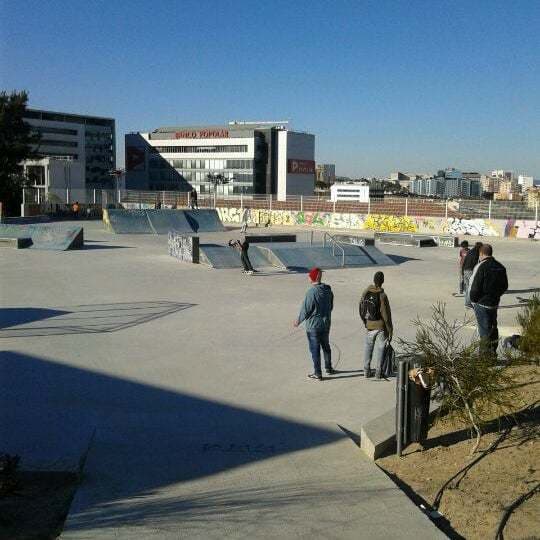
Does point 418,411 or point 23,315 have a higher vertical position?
point 418,411

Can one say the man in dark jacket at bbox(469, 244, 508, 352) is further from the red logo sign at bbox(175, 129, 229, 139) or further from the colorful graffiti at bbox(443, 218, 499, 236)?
the red logo sign at bbox(175, 129, 229, 139)

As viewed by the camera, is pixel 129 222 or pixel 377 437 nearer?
pixel 377 437

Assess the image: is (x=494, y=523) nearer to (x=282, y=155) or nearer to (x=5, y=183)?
(x=5, y=183)

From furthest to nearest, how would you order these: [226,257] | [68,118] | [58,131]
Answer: [68,118], [58,131], [226,257]

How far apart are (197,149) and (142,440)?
12103 centimetres

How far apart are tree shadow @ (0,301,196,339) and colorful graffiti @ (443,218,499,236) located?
26.0m

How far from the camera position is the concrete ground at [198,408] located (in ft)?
15.3

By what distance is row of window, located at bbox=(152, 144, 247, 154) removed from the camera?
119 meters

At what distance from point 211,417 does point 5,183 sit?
188ft

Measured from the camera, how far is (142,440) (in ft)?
20.6

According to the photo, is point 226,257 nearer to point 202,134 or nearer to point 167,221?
point 167,221

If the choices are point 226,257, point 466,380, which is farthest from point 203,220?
point 466,380

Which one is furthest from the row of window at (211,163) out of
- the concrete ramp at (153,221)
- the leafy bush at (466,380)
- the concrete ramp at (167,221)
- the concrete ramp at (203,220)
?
the leafy bush at (466,380)

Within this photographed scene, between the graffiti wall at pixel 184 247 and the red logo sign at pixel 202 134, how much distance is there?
99851 mm
